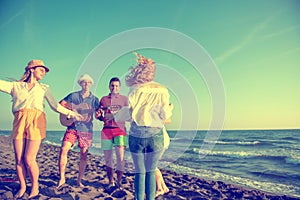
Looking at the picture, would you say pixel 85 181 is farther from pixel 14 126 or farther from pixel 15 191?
pixel 14 126

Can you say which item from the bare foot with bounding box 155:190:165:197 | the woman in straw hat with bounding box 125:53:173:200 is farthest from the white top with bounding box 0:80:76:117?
the bare foot with bounding box 155:190:165:197

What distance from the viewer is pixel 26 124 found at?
3.33m

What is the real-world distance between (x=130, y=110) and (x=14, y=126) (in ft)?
5.60

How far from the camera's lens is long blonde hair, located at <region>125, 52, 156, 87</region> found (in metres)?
3.10

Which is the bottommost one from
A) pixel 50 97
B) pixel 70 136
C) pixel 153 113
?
pixel 70 136

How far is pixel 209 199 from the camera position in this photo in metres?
3.97

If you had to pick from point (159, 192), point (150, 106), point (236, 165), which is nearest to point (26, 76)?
point (150, 106)

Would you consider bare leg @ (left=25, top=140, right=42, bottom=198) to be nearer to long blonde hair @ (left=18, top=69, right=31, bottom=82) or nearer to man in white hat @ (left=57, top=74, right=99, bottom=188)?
man in white hat @ (left=57, top=74, right=99, bottom=188)

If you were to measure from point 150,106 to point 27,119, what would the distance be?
176 cm

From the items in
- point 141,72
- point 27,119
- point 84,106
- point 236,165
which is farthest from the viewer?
point 236,165

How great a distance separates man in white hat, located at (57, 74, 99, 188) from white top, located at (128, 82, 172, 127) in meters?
1.28

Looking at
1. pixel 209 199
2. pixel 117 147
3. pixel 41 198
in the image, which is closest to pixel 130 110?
pixel 117 147

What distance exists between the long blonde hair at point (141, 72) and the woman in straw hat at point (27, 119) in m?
1.33

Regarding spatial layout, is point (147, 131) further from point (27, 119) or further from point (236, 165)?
point (236, 165)
